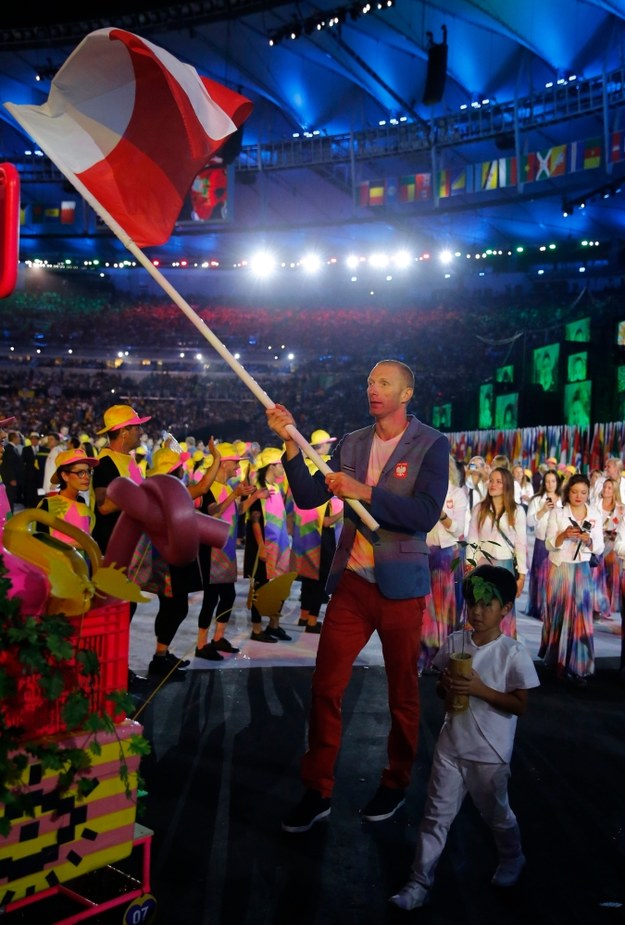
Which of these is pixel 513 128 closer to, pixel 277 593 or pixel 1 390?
pixel 1 390

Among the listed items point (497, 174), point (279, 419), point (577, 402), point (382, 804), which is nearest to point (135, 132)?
point (279, 419)

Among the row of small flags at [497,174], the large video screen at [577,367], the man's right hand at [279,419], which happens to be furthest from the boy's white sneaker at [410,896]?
the row of small flags at [497,174]

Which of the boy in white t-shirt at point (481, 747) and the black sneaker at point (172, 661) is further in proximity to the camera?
the black sneaker at point (172, 661)

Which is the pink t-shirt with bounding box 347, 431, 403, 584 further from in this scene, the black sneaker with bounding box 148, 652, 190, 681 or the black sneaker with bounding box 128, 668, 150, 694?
the black sneaker with bounding box 148, 652, 190, 681

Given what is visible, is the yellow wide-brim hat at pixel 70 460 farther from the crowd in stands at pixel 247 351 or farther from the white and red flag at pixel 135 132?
the crowd in stands at pixel 247 351

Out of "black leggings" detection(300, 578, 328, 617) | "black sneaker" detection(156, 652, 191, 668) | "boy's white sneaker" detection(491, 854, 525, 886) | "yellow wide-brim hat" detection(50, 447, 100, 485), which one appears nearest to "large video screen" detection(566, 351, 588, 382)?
"black leggings" detection(300, 578, 328, 617)

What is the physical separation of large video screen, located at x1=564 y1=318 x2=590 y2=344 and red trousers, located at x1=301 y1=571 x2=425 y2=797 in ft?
62.2

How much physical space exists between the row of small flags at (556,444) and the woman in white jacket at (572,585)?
899 cm

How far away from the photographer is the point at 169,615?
6117 mm

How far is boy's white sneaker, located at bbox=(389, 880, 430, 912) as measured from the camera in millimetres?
3027

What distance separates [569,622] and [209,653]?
9.60 ft

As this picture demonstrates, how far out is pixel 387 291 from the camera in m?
47.3

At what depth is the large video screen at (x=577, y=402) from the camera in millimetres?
19908

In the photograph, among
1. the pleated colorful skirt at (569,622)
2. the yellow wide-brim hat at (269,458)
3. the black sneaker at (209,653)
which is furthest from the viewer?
the yellow wide-brim hat at (269,458)
